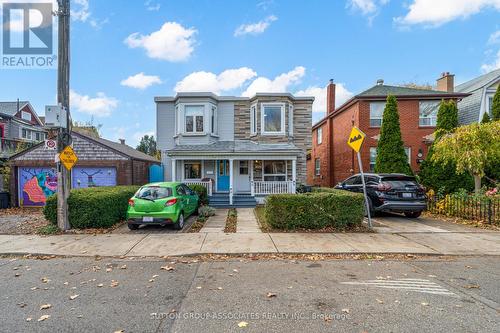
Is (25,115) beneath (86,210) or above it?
above

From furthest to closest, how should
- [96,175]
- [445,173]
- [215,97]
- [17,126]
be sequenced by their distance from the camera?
[17,126] < [215,97] < [445,173] < [96,175]

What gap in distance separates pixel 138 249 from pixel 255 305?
13.2 ft

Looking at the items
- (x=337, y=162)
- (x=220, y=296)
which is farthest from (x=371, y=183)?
(x=337, y=162)

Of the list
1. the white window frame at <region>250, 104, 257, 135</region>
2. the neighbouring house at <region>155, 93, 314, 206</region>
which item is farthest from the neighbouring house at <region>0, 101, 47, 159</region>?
the white window frame at <region>250, 104, 257, 135</region>

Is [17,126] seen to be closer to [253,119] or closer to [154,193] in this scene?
[253,119]

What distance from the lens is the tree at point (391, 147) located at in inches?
576

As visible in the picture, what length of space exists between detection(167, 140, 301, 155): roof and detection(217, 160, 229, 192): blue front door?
1.17 meters

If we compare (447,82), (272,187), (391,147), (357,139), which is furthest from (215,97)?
(447,82)

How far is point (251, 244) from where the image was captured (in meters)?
7.04

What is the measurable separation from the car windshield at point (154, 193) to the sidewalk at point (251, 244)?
1216 millimetres

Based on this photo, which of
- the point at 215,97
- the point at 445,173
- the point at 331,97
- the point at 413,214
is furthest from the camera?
the point at 331,97

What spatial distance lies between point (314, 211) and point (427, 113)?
555 inches

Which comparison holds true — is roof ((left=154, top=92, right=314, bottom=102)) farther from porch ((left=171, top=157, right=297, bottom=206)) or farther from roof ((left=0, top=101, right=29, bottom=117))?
roof ((left=0, top=101, right=29, bottom=117))

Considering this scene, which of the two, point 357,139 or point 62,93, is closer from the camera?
point 62,93
